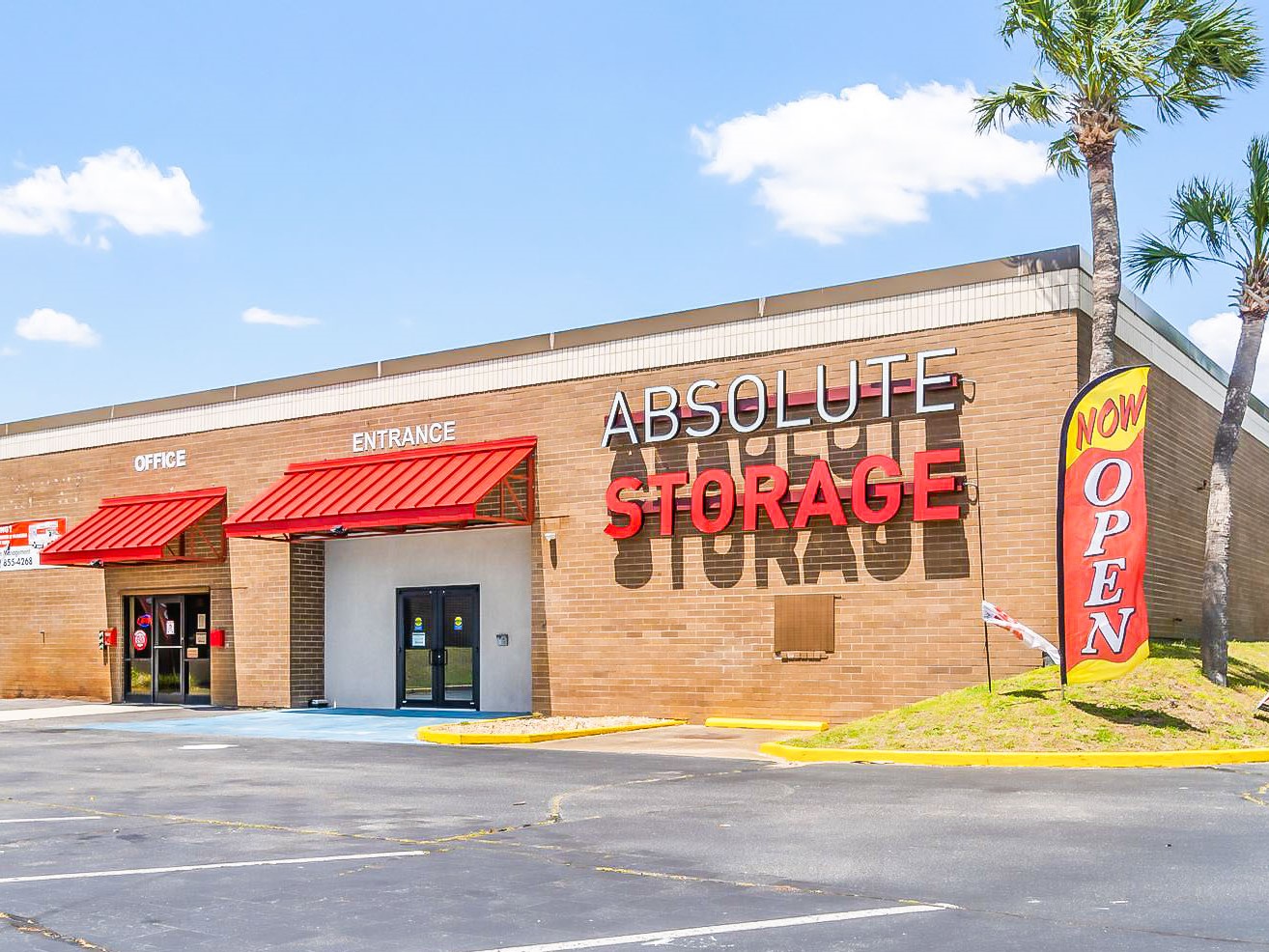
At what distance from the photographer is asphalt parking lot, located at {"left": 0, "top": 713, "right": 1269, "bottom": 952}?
24.4ft

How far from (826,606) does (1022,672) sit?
333 centimetres

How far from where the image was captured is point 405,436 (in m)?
27.8

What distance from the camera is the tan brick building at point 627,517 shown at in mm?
20828

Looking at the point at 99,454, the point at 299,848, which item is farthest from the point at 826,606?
the point at 99,454

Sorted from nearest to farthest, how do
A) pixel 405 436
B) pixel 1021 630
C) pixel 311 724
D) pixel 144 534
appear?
pixel 1021 630, pixel 311 724, pixel 405 436, pixel 144 534

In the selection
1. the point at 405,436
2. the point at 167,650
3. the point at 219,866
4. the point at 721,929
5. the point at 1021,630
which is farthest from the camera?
the point at 167,650

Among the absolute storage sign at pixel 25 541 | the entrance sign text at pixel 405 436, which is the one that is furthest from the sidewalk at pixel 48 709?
the entrance sign text at pixel 405 436

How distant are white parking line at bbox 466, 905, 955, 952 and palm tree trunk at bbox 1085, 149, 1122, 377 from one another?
1316 centimetres

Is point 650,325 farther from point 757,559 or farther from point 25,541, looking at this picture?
point 25,541

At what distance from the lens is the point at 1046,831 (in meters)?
10.8

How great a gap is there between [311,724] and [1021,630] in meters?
12.9

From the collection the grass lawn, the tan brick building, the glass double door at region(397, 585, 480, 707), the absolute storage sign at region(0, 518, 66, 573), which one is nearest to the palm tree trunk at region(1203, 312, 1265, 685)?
the grass lawn

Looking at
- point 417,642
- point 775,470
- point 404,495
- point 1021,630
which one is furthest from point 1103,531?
point 417,642

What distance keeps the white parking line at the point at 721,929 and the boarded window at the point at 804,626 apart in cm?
1391
